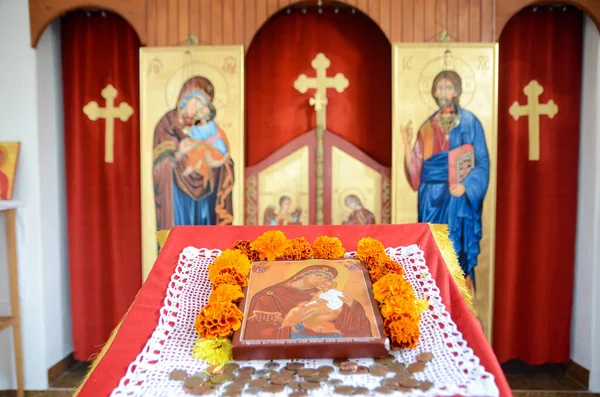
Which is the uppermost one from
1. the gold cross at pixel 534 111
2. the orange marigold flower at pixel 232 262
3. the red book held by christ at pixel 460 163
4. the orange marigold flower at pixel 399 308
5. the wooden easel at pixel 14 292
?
the gold cross at pixel 534 111

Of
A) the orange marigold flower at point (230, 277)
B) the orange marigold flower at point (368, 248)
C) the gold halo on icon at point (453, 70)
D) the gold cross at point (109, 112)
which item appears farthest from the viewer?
the gold cross at point (109, 112)

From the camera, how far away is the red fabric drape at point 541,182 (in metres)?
3.68

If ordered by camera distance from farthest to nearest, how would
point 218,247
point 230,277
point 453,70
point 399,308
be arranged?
point 453,70 < point 218,247 < point 230,277 < point 399,308

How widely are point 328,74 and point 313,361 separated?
2.88 metres

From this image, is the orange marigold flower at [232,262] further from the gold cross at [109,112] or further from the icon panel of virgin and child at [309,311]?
the gold cross at [109,112]

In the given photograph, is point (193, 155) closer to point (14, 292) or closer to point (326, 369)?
point (14, 292)

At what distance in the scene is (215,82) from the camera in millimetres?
3471

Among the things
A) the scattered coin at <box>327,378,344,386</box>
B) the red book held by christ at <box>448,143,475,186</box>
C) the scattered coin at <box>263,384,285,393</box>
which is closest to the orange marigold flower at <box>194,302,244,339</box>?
the scattered coin at <box>263,384,285,393</box>

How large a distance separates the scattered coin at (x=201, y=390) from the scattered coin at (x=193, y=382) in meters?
0.01

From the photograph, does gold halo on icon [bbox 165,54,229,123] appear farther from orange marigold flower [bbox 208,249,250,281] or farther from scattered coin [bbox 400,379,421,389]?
scattered coin [bbox 400,379,421,389]

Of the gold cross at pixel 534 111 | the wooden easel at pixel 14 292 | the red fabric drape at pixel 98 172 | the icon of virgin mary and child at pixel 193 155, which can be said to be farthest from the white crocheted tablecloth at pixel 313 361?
the gold cross at pixel 534 111

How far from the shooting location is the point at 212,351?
1412mm

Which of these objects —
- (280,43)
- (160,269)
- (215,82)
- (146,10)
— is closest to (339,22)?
(280,43)

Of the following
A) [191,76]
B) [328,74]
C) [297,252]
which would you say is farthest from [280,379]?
[328,74]
